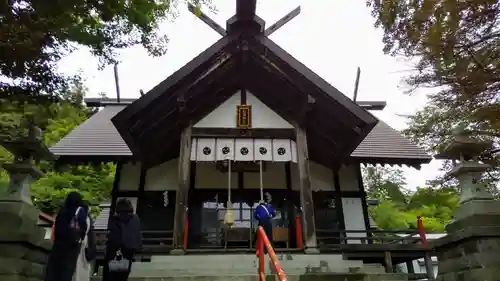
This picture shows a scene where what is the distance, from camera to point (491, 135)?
7.41 meters

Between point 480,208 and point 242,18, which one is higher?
point 242,18

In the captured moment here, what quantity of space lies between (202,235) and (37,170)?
17.1 ft

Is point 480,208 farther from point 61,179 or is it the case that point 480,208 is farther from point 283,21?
point 61,179

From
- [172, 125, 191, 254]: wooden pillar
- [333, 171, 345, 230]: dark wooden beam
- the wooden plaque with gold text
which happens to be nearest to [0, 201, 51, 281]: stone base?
[172, 125, 191, 254]: wooden pillar

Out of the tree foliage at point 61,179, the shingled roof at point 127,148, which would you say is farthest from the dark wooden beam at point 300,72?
the tree foliage at point 61,179

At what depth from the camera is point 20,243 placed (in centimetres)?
482

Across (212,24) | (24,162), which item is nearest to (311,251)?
(24,162)

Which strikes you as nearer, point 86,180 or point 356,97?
point 356,97

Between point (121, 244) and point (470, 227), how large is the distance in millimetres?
5005

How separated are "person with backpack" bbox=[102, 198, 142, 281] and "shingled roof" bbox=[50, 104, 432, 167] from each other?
5637mm

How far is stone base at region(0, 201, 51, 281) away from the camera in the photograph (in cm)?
470

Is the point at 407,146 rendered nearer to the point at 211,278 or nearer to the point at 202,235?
the point at 202,235

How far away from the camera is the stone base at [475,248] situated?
17.9 feet

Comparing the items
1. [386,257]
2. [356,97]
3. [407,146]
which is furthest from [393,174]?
[386,257]
